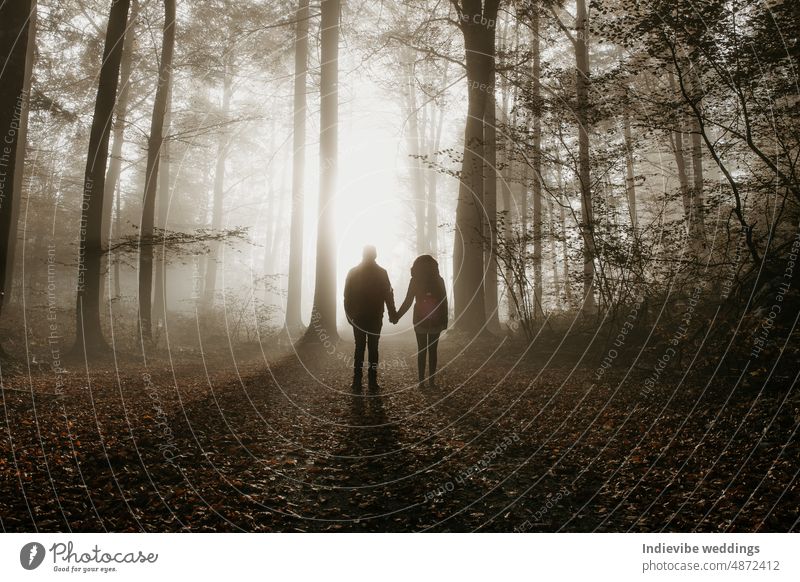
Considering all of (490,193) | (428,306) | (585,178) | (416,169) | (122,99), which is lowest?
(428,306)

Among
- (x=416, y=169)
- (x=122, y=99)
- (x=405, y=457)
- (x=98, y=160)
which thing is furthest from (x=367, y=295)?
(x=416, y=169)

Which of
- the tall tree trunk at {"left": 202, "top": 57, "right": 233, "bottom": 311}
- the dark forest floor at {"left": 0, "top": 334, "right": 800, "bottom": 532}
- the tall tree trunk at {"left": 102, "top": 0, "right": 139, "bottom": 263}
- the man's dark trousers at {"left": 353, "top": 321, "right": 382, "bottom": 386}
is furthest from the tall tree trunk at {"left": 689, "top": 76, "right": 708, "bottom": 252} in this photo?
the tall tree trunk at {"left": 202, "top": 57, "right": 233, "bottom": 311}

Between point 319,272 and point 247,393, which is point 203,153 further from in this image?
point 247,393

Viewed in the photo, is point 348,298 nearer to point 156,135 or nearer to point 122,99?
point 156,135

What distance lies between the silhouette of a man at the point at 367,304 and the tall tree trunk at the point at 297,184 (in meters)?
9.04

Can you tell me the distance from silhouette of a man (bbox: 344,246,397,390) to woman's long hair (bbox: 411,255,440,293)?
0.56 m

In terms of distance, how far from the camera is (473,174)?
11.8 metres

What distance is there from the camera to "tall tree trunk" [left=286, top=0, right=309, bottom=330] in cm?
1527

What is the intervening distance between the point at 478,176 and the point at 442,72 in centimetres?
555

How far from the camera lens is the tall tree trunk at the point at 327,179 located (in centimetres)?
1160

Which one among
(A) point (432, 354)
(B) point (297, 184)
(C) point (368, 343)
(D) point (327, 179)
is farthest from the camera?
(B) point (297, 184)

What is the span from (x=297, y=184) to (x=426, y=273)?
10334 millimetres

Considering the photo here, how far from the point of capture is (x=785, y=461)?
3.37 m

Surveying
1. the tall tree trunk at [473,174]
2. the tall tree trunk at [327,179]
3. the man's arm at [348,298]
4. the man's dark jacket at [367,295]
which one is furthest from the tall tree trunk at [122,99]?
the man's dark jacket at [367,295]
